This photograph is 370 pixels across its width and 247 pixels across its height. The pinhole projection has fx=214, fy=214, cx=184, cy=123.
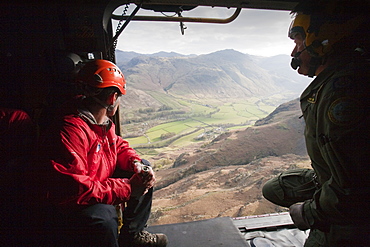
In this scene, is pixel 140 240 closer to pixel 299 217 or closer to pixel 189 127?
pixel 299 217

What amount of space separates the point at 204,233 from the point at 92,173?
1.77m

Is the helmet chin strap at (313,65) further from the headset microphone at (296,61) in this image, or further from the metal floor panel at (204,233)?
the metal floor panel at (204,233)

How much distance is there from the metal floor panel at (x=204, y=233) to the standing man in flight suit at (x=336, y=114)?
3.18ft

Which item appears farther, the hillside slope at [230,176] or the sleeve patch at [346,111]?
the hillside slope at [230,176]

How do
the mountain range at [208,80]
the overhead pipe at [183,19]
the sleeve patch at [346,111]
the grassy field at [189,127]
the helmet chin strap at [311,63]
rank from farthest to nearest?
the mountain range at [208,80], the grassy field at [189,127], the overhead pipe at [183,19], the helmet chin strap at [311,63], the sleeve patch at [346,111]

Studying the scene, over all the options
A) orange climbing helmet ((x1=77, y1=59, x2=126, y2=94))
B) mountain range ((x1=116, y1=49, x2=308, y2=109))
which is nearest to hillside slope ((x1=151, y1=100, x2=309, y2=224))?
orange climbing helmet ((x1=77, y1=59, x2=126, y2=94))

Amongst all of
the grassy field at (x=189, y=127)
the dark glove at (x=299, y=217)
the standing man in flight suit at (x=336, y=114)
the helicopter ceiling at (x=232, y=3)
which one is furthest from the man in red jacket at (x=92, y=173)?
the grassy field at (x=189, y=127)

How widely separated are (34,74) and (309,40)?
8.94 ft

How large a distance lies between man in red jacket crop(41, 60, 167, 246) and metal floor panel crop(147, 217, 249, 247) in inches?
22.4

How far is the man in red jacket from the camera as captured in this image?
1.55 m

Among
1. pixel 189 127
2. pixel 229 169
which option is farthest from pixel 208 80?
pixel 229 169

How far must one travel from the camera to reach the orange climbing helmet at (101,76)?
6.45ft

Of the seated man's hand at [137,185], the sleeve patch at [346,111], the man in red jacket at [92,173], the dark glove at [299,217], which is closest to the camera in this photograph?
the sleeve patch at [346,111]

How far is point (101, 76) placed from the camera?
6.51 ft
